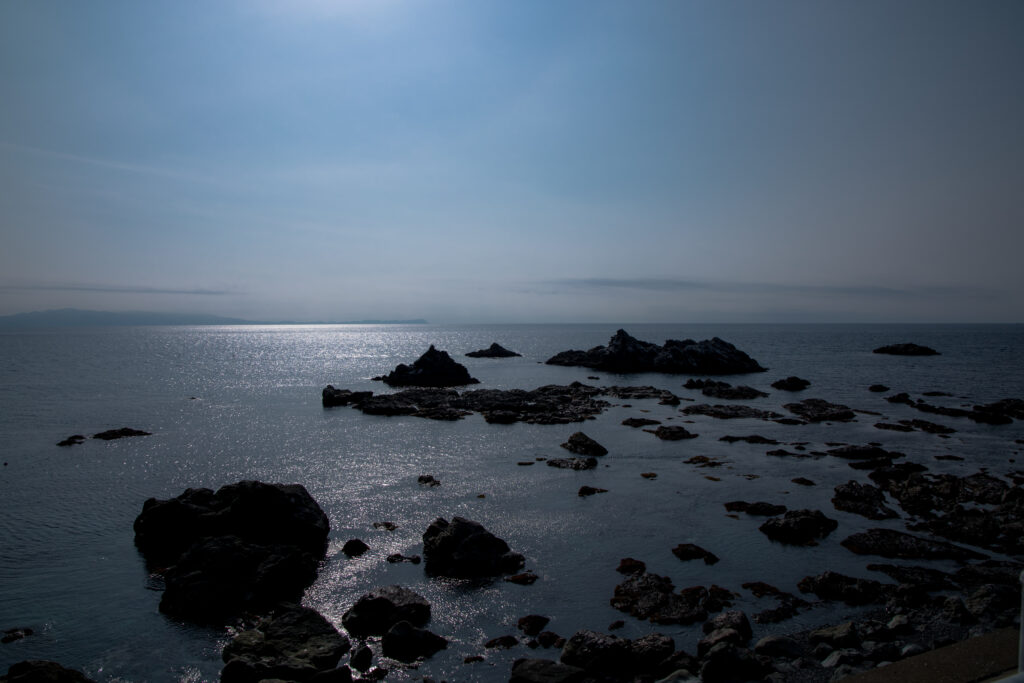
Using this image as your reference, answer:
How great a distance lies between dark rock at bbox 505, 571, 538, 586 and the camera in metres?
18.1

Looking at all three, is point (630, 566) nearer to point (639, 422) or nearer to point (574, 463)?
point (574, 463)

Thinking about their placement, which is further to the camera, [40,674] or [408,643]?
[408,643]

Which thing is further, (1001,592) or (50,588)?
(50,588)

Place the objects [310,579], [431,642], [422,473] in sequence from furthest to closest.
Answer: [422,473]
[310,579]
[431,642]

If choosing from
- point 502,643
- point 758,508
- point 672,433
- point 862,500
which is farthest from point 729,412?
point 502,643

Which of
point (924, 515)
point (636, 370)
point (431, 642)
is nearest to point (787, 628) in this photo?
point (431, 642)

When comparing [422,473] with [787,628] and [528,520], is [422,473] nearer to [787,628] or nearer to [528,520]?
[528,520]

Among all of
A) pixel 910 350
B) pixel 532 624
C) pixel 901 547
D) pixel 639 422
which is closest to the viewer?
pixel 532 624

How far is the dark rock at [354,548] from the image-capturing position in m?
20.7

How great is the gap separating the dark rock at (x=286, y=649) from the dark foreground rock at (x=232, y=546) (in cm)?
216

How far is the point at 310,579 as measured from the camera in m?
18.7

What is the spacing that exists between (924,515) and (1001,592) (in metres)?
9.69

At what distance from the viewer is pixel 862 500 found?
2583cm

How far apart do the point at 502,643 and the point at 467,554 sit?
4.75 metres
